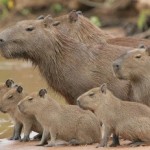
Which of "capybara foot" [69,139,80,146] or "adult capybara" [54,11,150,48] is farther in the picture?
"adult capybara" [54,11,150,48]

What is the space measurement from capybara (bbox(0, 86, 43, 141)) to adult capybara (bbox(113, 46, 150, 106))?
1.31m

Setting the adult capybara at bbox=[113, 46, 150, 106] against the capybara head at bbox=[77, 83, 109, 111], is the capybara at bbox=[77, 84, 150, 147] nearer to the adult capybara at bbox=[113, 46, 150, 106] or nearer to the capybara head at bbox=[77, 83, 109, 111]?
the capybara head at bbox=[77, 83, 109, 111]

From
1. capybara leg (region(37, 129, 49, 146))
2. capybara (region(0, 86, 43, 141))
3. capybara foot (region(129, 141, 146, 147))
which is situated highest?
capybara (region(0, 86, 43, 141))

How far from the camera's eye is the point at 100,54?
1080 centimetres

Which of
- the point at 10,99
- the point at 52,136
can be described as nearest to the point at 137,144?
the point at 52,136

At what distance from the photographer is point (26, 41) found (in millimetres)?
10656

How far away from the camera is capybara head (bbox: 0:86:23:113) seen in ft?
33.6

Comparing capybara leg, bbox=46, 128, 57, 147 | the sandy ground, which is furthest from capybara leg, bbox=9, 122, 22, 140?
capybara leg, bbox=46, 128, 57, 147

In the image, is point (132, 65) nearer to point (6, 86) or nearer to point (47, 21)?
point (47, 21)

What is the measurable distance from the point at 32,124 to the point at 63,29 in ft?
11.4

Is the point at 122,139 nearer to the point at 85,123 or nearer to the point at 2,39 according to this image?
the point at 85,123

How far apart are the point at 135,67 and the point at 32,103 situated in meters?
1.42

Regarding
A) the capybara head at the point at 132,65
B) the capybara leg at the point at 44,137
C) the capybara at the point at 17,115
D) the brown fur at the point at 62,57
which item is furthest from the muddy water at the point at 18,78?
the capybara head at the point at 132,65

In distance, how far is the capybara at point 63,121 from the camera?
9500 millimetres
